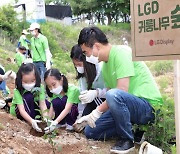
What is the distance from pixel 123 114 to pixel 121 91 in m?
0.18

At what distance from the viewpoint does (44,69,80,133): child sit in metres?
3.63

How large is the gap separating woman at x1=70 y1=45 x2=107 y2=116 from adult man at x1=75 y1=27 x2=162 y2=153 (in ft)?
0.82

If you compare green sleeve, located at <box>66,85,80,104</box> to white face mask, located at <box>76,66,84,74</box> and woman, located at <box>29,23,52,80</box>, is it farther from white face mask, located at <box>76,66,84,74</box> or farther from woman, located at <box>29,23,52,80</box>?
woman, located at <box>29,23,52,80</box>

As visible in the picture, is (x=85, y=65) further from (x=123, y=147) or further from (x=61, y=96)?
(x=123, y=147)

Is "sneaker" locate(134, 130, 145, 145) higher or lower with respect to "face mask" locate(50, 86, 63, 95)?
lower

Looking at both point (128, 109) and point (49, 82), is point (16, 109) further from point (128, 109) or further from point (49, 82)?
point (128, 109)

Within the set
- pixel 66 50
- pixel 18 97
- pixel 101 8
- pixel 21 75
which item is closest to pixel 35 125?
pixel 18 97

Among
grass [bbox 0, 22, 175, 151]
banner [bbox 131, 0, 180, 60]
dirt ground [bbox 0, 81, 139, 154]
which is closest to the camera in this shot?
banner [bbox 131, 0, 180, 60]

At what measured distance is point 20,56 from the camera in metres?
8.45

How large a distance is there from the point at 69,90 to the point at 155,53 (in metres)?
1.63

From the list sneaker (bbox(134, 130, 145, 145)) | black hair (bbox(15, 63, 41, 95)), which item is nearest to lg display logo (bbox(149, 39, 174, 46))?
sneaker (bbox(134, 130, 145, 145))

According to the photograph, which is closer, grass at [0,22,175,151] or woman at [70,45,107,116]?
woman at [70,45,107,116]

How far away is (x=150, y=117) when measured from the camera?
3.09 m

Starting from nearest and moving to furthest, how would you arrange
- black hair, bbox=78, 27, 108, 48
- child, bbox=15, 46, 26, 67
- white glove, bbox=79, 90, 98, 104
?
1. black hair, bbox=78, 27, 108, 48
2. white glove, bbox=79, 90, 98, 104
3. child, bbox=15, 46, 26, 67
